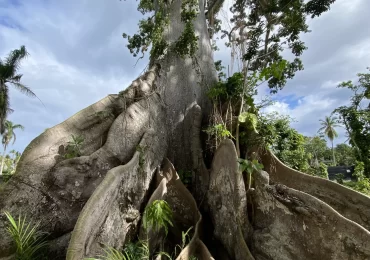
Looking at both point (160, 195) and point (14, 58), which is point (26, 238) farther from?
point (14, 58)

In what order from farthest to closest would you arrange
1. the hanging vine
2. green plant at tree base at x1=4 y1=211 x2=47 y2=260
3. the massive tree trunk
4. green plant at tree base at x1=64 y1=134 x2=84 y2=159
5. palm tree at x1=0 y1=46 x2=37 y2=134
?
palm tree at x1=0 y1=46 x2=37 y2=134, the hanging vine, green plant at tree base at x1=64 y1=134 x2=84 y2=159, the massive tree trunk, green plant at tree base at x1=4 y1=211 x2=47 y2=260

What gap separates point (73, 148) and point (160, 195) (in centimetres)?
152

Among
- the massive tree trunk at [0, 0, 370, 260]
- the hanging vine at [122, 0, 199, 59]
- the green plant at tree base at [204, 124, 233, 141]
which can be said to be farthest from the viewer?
the hanging vine at [122, 0, 199, 59]

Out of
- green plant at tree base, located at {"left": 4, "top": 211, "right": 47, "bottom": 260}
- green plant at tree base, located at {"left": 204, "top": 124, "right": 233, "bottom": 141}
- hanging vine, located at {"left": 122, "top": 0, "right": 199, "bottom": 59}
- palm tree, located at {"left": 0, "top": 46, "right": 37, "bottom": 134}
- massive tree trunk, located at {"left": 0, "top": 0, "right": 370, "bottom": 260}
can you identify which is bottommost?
green plant at tree base, located at {"left": 4, "top": 211, "right": 47, "bottom": 260}

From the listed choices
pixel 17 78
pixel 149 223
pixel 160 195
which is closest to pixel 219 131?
pixel 160 195

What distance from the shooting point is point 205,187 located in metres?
4.98

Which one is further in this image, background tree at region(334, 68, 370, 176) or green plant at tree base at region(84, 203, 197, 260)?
background tree at region(334, 68, 370, 176)

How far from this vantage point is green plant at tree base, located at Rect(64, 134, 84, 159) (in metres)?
4.29

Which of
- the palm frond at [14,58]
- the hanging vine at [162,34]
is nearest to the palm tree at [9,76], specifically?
the palm frond at [14,58]

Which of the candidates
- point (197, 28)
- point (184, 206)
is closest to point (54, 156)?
point (184, 206)

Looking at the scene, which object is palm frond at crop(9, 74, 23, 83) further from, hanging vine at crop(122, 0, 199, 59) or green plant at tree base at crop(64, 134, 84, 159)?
green plant at tree base at crop(64, 134, 84, 159)

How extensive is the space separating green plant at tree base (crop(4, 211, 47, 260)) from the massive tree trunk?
11cm

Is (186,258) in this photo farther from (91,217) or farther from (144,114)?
(144,114)

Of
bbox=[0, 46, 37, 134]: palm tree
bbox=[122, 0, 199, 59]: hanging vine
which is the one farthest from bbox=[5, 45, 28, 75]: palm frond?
bbox=[122, 0, 199, 59]: hanging vine
